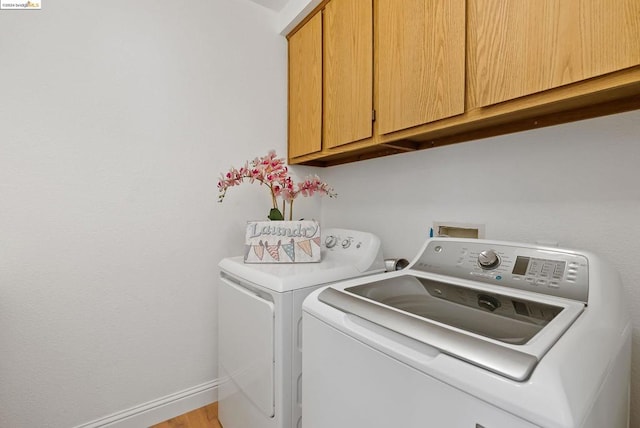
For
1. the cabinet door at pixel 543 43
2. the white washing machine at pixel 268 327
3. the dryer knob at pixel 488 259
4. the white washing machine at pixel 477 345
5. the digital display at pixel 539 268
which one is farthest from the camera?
the white washing machine at pixel 268 327

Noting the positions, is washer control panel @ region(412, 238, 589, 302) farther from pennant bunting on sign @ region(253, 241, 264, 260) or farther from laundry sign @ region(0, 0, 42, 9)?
laundry sign @ region(0, 0, 42, 9)

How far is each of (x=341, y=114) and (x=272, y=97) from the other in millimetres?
660

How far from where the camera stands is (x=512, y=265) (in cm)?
88

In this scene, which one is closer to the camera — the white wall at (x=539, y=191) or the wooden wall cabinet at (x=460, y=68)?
the wooden wall cabinet at (x=460, y=68)

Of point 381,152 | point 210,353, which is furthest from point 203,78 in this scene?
point 210,353

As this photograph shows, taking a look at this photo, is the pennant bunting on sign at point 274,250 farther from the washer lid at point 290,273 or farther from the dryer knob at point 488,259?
the dryer knob at point 488,259

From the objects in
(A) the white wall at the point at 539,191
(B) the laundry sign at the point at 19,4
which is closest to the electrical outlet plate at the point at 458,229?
(A) the white wall at the point at 539,191

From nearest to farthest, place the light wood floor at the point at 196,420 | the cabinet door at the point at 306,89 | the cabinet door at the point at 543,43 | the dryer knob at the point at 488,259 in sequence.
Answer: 1. the cabinet door at the point at 543,43
2. the dryer knob at the point at 488,259
3. the light wood floor at the point at 196,420
4. the cabinet door at the point at 306,89

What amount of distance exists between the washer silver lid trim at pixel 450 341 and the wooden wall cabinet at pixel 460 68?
0.73 m

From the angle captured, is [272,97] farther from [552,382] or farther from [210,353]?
[552,382]

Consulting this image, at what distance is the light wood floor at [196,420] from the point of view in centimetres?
153

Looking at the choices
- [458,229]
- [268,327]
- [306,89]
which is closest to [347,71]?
[306,89]

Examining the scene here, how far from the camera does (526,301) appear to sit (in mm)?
742

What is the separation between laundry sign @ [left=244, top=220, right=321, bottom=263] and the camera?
4.61 ft
